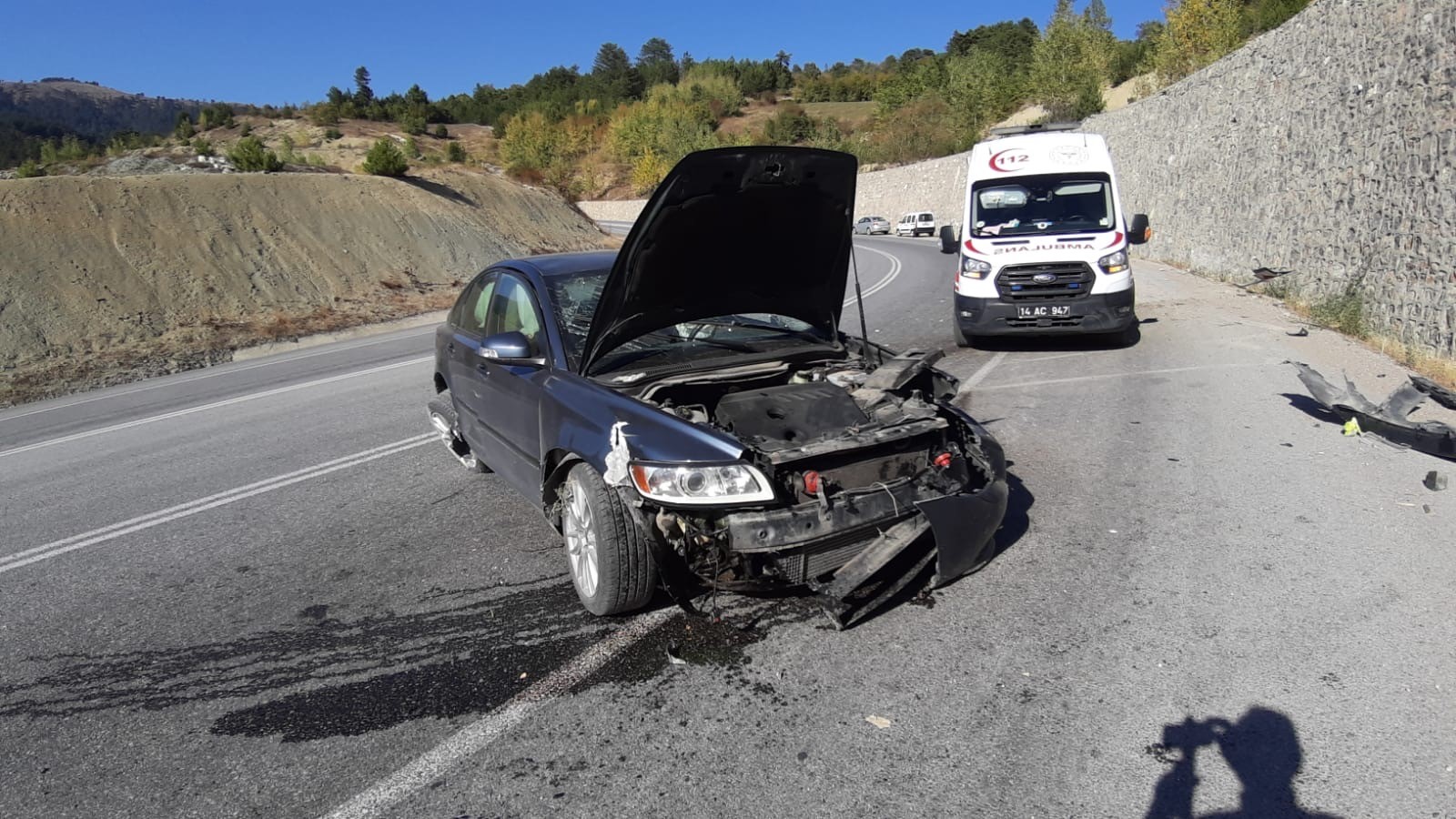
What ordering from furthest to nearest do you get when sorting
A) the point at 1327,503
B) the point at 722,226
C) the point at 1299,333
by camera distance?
the point at 1299,333, the point at 1327,503, the point at 722,226

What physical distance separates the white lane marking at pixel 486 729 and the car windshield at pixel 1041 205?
8.72 m

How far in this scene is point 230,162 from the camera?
103ft

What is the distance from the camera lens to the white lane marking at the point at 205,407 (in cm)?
959

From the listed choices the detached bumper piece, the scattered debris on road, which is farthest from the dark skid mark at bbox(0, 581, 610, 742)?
the scattered debris on road

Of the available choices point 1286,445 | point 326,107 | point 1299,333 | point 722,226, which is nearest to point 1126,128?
point 1299,333

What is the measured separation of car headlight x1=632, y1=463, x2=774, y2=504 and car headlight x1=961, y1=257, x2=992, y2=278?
786 centimetres

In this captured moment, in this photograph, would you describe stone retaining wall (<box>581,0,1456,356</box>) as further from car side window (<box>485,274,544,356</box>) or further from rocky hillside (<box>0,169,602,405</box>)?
rocky hillside (<box>0,169,602,405</box>)

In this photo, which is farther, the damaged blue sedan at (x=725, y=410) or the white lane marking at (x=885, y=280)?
the white lane marking at (x=885, y=280)

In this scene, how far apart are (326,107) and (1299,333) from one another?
7730 cm

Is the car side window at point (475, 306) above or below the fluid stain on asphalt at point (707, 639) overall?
above

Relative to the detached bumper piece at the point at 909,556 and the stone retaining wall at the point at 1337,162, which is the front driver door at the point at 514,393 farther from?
the stone retaining wall at the point at 1337,162

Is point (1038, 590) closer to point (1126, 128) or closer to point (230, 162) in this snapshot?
point (1126, 128)

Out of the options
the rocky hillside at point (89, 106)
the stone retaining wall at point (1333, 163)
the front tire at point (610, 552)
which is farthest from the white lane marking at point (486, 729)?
the rocky hillside at point (89, 106)

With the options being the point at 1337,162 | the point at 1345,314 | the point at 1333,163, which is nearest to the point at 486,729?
the point at 1345,314
